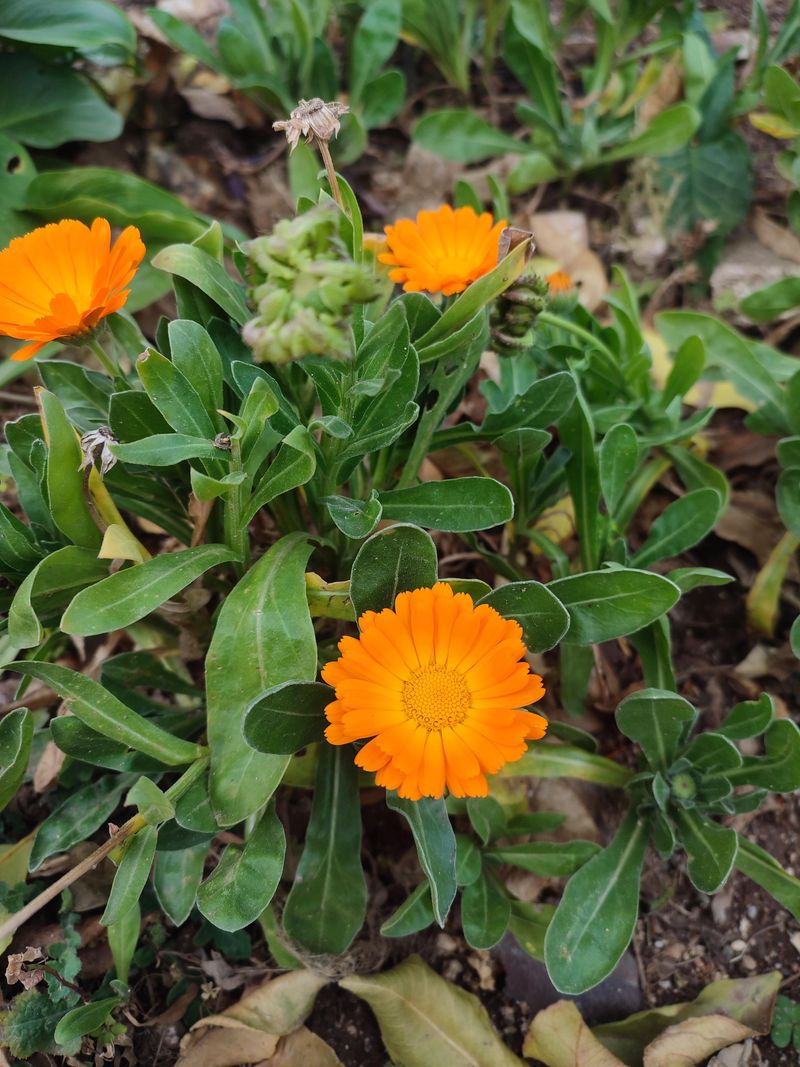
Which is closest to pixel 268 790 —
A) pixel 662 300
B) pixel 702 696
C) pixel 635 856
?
pixel 635 856

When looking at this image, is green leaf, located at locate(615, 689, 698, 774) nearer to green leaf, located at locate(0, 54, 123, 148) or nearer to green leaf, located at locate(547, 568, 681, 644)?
green leaf, located at locate(547, 568, 681, 644)

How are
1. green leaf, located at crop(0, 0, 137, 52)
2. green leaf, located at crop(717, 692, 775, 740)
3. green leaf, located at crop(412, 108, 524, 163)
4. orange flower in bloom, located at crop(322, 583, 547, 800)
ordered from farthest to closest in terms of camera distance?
green leaf, located at crop(412, 108, 524, 163), green leaf, located at crop(0, 0, 137, 52), green leaf, located at crop(717, 692, 775, 740), orange flower in bloom, located at crop(322, 583, 547, 800)

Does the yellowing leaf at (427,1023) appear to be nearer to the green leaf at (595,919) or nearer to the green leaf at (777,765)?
the green leaf at (595,919)

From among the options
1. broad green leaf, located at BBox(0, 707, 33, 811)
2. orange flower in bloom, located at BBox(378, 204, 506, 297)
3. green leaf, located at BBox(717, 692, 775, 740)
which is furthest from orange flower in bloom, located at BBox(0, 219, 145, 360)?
green leaf, located at BBox(717, 692, 775, 740)

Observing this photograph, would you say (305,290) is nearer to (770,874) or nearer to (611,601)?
(611,601)

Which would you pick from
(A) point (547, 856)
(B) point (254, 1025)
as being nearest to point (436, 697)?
(A) point (547, 856)

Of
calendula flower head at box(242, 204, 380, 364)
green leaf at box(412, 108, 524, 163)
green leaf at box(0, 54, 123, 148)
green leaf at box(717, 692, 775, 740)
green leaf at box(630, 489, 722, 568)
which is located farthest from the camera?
green leaf at box(412, 108, 524, 163)

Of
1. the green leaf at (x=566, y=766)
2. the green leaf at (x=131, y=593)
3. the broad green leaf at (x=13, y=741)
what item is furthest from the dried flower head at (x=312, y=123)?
the green leaf at (x=566, y=766)
